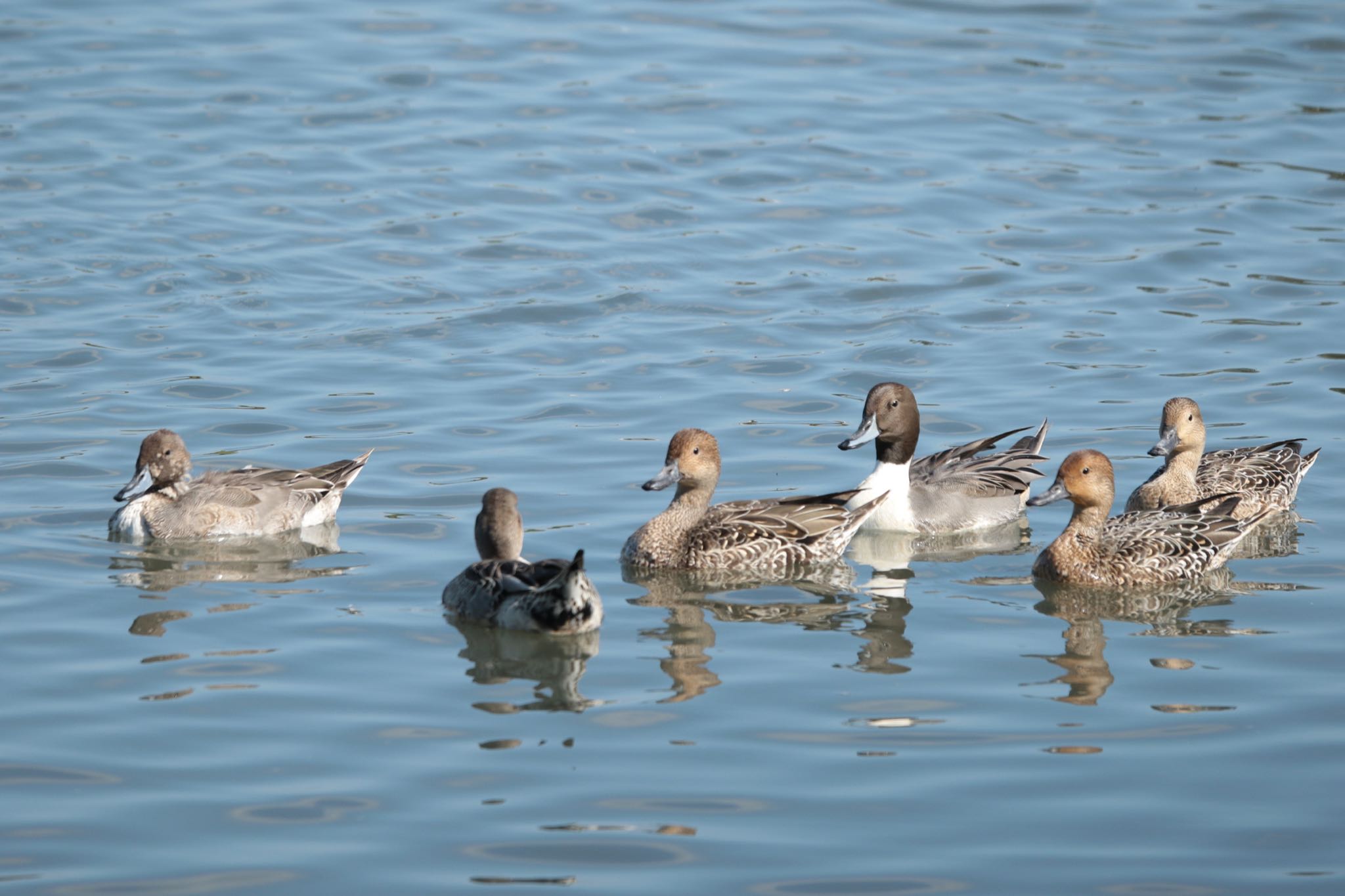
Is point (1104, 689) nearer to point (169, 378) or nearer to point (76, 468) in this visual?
point (76, 468)

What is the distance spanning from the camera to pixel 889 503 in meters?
12.4

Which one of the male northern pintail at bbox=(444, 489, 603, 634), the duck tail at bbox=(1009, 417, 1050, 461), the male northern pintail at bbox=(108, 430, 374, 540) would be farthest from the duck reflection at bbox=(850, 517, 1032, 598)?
the male northern pintail at bbox=(108, 430, 374, 540)

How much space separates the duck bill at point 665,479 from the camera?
11.2m

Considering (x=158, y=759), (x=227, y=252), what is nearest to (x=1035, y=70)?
(x=227, y=252)

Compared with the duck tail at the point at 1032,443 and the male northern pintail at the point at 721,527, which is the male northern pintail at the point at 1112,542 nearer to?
the male northern pintail at the point at 721,527

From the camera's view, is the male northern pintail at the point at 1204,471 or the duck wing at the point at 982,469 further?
the duck wing at the point at 982,469

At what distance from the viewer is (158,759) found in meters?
8.09

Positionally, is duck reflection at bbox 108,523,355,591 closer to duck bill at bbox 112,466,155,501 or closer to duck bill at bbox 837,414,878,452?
duck bill at bbox 112,466,155,501

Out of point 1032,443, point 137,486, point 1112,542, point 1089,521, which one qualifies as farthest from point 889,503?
point 137,486

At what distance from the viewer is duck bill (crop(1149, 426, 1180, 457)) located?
1219 cm

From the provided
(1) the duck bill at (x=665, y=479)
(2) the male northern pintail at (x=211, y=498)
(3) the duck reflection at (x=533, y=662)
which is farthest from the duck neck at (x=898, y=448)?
(2) the male northern pintail at (x=211, y=498)

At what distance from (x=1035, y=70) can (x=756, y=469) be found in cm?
1322

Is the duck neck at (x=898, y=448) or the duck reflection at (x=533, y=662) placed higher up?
the duck neck at (x=898, y=448)

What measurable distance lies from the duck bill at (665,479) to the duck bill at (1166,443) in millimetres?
3306
